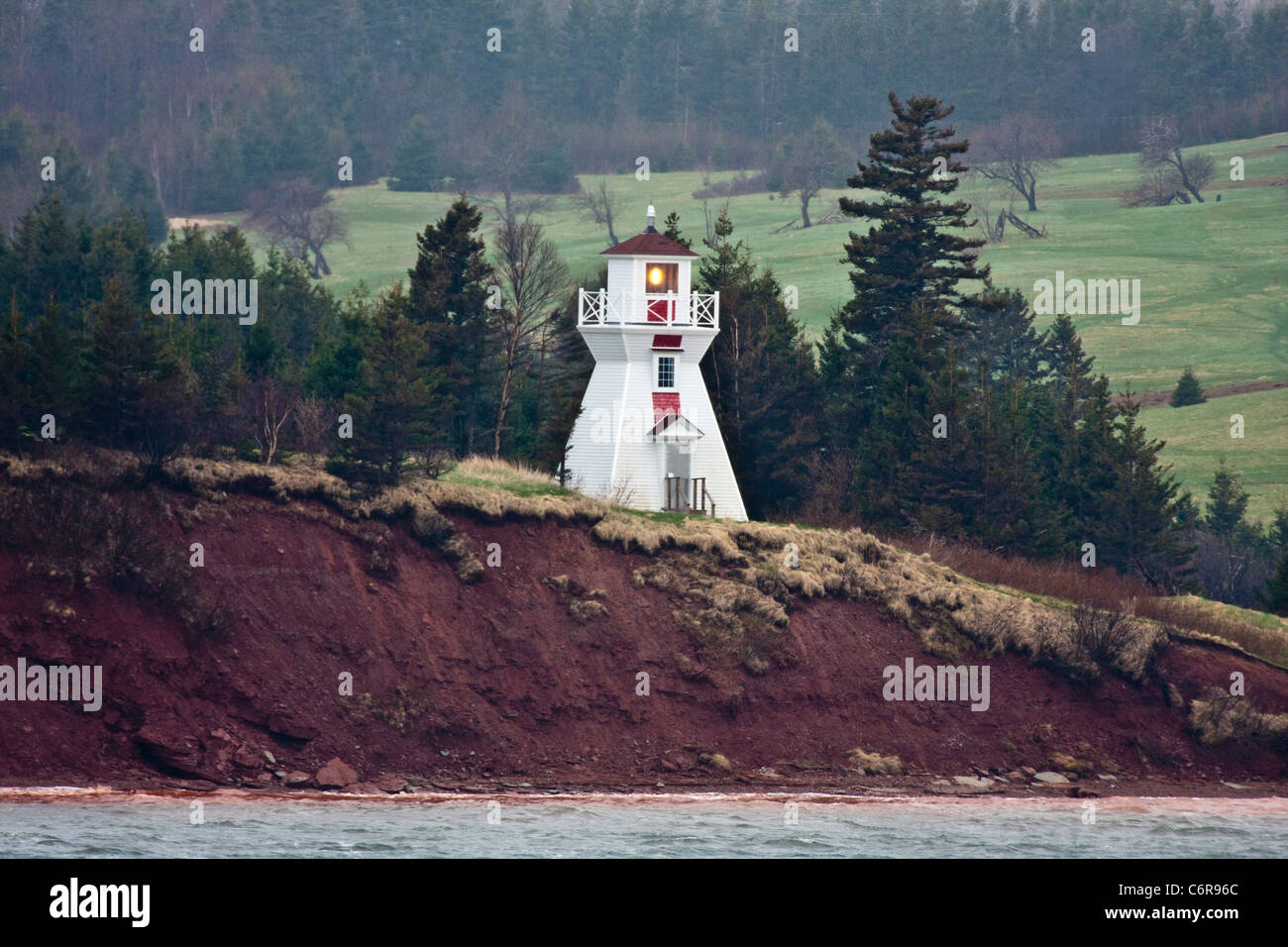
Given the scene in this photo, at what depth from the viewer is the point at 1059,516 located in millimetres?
61500

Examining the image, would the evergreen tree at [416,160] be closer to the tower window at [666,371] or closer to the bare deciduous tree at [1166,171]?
the bare deciduous tree at [1166,171]

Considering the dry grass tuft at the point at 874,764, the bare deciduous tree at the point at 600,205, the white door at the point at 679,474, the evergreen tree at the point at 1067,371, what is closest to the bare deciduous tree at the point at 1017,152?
the bare deciduous tree at the point at 600,205

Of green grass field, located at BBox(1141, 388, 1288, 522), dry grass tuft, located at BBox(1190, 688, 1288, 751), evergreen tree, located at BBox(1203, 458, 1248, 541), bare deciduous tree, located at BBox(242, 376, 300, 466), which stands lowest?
dry grass tuft, located at BBox(1190, 688, 1288, 751)

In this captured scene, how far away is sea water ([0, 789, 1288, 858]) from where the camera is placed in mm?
32688

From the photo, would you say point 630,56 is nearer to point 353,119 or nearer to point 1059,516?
point 353,119

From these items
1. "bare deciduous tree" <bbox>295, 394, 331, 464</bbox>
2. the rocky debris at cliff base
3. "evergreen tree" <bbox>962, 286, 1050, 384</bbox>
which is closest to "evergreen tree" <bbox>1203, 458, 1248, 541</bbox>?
"evergreen tree" <bbox>962, 286, 1050, 384</bbox>

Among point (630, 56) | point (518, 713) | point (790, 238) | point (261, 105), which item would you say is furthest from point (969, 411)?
point (630, 56)

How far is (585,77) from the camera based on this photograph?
190m

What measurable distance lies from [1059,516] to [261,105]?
124m

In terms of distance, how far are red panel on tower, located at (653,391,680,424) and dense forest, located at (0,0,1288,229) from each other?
115 m

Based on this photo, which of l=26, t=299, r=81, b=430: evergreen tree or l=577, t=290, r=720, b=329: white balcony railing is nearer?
l=26, t=299, r=81, b=430: evergreen tree

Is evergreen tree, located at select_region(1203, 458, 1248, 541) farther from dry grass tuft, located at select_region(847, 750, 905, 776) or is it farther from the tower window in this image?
dry grass tuft, located at select_region(847, 750, 905, 776)

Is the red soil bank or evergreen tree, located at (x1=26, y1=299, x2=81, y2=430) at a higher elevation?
evergreen tree, located at (x1=26, y1=299, x2=81, y2=430)

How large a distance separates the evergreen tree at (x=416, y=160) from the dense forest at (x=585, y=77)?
0.67 ft
